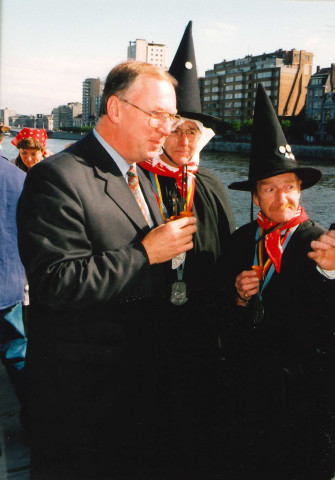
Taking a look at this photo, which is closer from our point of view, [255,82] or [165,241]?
[165,241]

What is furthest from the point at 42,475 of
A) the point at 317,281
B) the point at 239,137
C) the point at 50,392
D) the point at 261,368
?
the point at 239,137

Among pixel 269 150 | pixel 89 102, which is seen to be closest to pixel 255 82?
pixel 269 150

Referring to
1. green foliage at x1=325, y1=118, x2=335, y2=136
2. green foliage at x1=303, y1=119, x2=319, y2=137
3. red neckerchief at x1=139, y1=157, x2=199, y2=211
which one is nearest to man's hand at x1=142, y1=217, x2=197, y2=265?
red neckerchief at x1=139, y1=157, x2=199, y2=211

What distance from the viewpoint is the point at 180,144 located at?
2635mm

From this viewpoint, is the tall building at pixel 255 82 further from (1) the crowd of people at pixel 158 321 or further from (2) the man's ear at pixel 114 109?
(2) the man's ear at pixel 114 109

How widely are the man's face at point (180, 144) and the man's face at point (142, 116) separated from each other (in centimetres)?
85

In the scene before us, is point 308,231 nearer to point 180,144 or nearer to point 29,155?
point 180,144

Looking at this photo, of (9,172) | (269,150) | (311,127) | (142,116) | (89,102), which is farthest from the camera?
(89,102)

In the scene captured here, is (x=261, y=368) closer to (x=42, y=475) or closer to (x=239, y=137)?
(x=42, y=475)

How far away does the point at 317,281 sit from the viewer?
1854 millimetres

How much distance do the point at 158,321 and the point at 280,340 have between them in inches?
19.8

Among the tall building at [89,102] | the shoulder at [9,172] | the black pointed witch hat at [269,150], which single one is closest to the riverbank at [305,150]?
the shoulder at [9,172]

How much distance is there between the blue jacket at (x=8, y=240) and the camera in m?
2.69

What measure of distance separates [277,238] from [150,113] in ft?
2.49
